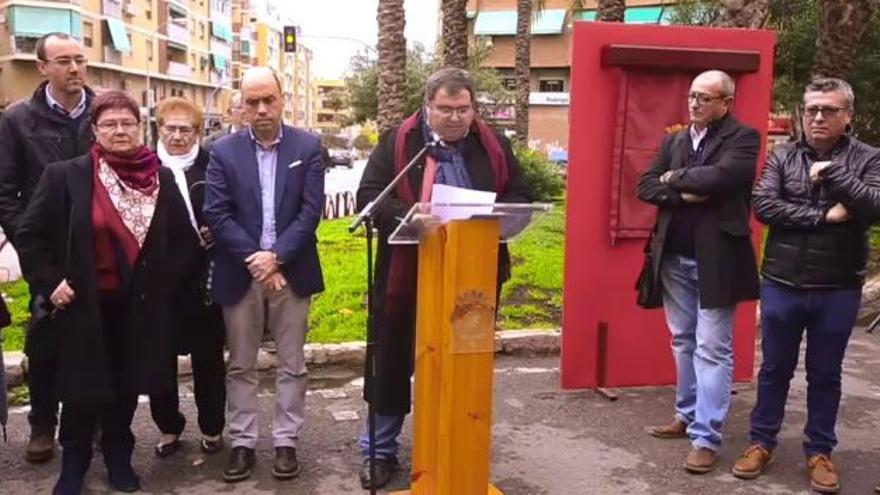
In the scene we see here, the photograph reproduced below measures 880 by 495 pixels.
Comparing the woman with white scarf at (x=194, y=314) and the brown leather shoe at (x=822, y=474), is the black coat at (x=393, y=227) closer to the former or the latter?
the woman with white scarf at (x=194, y=314)

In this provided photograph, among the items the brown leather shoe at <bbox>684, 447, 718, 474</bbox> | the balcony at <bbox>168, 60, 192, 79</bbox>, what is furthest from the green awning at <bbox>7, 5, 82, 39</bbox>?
Answer: the brown leather shoe at <bbox>684, 447, 718, 474</bbox>

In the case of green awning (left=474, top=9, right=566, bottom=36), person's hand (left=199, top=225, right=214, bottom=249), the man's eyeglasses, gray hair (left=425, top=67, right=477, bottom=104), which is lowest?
person's hand (left=199, top=225, right=214, bottom=249)

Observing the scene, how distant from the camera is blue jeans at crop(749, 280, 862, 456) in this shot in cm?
397

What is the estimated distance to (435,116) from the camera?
3.69 metres

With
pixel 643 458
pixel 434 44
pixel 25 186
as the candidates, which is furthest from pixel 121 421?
pixel 434 44

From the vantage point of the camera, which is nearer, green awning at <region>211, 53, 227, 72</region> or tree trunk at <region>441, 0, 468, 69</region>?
tree trunk at <region>441, 0, 468, 69</region>

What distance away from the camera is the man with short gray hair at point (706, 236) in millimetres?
4176

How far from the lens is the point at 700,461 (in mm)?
4305

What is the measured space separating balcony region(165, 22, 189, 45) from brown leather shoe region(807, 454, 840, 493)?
216 ft

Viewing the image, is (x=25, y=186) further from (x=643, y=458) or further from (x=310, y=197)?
(x=643, y=458)

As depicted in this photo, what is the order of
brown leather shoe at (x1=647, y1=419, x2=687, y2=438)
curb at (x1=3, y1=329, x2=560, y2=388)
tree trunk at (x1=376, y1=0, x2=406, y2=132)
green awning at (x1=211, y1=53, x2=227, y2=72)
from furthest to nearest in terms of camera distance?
1. green awning at (x1=211, y1=53, x2=227, y2=72)
2. tree trunk at (x1=376, y1=0, x2=406, y2=132)
3. curb at (x1=3, y1=329, x2=560, y2=388)
4. brown leather shoe at (x1=647, y1=419, x2=687, y2=438)

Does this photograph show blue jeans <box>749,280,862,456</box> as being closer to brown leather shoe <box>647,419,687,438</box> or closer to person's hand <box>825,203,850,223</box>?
person's hand <box>825,203,850,223</box>

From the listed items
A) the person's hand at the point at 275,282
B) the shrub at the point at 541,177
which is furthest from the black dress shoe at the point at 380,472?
the shrub at the point at 541,177

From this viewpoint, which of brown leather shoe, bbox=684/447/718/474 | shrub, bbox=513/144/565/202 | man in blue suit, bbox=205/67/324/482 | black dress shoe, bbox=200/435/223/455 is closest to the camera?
man in blue suit, bbox=205/67/324/482
